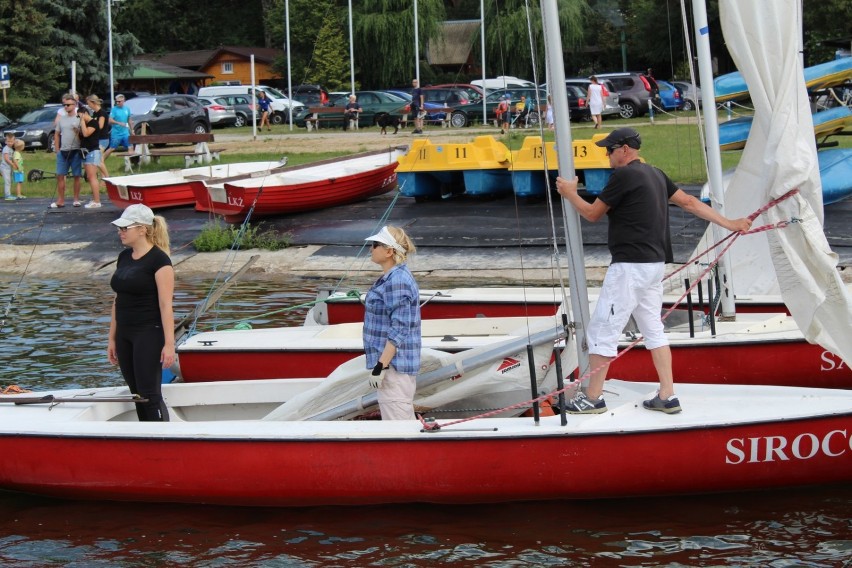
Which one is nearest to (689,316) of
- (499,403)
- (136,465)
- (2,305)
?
(499,403)

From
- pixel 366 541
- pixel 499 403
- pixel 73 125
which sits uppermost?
pixel 73 125

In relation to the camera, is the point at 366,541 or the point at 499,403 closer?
the point at 366,541

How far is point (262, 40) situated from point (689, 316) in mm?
61893

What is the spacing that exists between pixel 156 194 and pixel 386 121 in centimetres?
1539

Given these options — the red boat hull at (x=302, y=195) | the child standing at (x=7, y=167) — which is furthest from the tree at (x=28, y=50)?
the red boat hull at (x=302, y=195)

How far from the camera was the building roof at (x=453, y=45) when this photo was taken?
48.1 m

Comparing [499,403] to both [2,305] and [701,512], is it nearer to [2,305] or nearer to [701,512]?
[701,512]

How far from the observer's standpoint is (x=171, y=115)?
36.0 metres

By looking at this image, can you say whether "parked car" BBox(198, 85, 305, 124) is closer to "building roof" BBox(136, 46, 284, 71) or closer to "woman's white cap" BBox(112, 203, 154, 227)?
"building roof" BBox(136, 46, 284, 71)

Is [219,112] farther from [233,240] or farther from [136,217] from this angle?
[136,217]

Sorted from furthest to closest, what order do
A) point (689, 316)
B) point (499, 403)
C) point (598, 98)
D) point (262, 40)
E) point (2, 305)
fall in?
1. point (262, 40)
2. point (598, 98)
3. point (2, 305)
4. point (689, 316)
5. point (499, 403)

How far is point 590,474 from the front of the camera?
7324 millimetres

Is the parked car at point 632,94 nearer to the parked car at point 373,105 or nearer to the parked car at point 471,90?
the parked car at point 471,90

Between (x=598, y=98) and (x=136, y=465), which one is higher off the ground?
(x=598, y=98)
